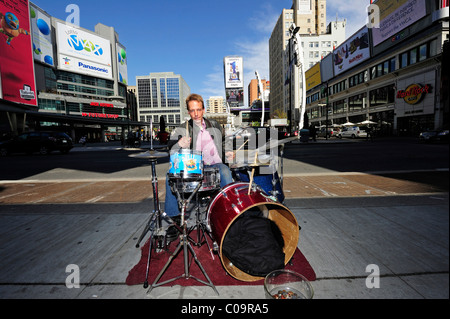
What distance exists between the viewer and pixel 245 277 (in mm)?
2223

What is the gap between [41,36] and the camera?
5456 cm

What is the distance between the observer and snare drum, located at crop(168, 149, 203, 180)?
2.51 metres

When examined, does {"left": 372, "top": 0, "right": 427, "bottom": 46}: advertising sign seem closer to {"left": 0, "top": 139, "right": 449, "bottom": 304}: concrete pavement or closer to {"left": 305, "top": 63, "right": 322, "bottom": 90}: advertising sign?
{"left": 305, "top": 63, "right": 322, "bottom": 90}: advertising sign

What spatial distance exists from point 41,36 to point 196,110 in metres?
73.7

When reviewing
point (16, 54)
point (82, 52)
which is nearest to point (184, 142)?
point (16, 54)

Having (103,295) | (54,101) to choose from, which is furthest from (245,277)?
(54,101)

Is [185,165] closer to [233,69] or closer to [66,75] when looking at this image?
[233,69]

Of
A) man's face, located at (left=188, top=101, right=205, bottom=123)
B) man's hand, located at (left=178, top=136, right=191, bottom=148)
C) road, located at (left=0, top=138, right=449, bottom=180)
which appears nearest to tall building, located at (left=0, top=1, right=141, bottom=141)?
road, located at (left=0, top=138, right=449, bottom=180)

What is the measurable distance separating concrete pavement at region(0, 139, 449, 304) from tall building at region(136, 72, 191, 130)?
130m

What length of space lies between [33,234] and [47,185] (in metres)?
4.29

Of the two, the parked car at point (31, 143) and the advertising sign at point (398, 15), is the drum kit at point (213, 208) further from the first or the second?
the advertising sign at point (398, 15)
